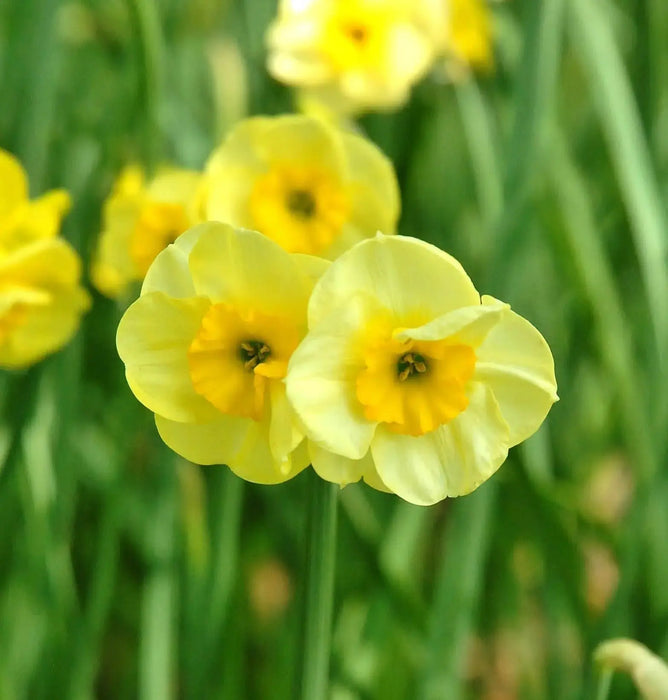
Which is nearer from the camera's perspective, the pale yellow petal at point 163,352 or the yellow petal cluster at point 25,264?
the pale yellow petal at point 163,352

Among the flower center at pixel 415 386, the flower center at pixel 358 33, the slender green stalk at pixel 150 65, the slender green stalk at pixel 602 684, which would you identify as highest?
the flower center at pixel 358 33

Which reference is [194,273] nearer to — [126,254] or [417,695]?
[126,254]

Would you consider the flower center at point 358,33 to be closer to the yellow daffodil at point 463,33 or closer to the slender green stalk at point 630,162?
the yellow daffodil at point 463,33

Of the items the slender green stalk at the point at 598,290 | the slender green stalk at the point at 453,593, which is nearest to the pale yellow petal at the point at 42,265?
the slender green stalk at the point at 453,593

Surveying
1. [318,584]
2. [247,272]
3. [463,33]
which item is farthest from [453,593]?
[463,33]

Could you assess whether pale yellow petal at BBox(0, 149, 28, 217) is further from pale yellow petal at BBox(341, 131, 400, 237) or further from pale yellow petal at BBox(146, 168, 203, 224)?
pale yellow petal at BBox(341, 131, 400, 237)

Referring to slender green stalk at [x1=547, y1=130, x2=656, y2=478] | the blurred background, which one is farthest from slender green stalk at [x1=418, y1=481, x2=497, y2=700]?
slender green stalk at [x1=547, y1=130, x2=656, y2=478]
